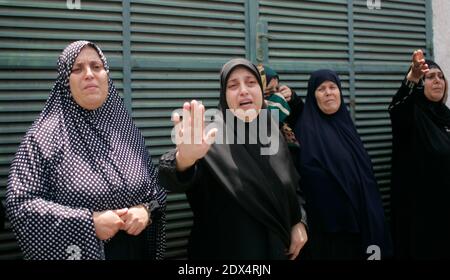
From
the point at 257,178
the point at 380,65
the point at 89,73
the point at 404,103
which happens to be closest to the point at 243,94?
the point at 257,178

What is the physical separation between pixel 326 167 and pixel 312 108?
0.36 metres

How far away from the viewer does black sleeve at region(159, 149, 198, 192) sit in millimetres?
1714

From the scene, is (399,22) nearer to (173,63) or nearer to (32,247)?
(173,63)

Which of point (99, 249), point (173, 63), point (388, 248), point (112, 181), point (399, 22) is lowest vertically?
point (388, 248)

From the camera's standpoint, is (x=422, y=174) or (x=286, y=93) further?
(x=422, y=174)

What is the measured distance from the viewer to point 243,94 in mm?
1978

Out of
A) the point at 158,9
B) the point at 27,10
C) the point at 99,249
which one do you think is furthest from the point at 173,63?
the point at 99,249

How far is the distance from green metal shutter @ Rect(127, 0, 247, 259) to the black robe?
118 cm

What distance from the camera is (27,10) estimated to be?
2.25 meters

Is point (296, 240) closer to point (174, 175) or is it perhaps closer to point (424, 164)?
point (174, 175)

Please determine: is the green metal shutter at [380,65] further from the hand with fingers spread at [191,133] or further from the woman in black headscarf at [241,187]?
the hand with fingers spread at [191,133]

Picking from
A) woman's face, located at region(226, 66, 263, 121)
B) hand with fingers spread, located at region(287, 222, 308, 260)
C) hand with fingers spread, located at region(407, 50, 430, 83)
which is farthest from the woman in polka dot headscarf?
hand with fingers spread, located at region(407, 50, 430, 83)

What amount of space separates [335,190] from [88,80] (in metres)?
1.33

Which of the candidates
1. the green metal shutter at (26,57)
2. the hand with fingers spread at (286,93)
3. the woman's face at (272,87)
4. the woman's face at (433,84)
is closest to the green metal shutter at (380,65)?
the woman's face at (433,84)
